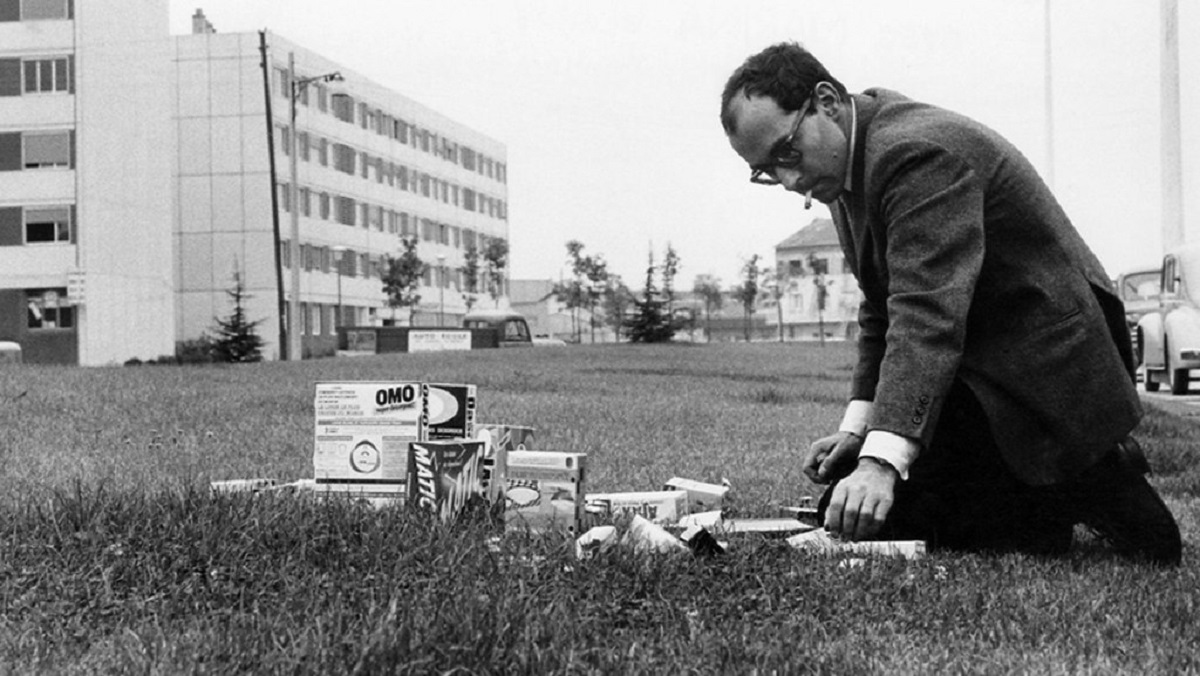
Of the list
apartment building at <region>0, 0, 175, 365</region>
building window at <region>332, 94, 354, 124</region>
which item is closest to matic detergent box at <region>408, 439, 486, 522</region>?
apartment building at <region>0, 0, 175, 365</region>

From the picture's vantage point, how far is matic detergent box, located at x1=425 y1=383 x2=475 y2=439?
4559 millimetres

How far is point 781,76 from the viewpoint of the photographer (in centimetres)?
373

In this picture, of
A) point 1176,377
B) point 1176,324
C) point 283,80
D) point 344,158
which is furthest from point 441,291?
point 1176,324

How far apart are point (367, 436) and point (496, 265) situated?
3089 inches

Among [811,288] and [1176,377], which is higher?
[811,288]

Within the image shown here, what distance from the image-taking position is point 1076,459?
3932 millimetres

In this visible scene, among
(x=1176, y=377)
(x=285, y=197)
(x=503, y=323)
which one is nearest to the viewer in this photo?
(x=1176, y=377)

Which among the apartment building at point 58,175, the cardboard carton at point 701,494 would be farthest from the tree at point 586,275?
the cardboard carton at point 701,494

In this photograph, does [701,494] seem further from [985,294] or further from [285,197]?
[285,197]

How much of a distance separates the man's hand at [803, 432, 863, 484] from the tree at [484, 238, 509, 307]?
254ft

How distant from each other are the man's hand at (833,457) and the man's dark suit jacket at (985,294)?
63 centimetres

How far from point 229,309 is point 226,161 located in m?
7.02

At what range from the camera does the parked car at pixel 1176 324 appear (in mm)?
17812

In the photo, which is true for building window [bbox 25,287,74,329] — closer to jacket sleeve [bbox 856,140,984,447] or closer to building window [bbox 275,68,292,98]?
building window [bbox 275,68,292,98]
